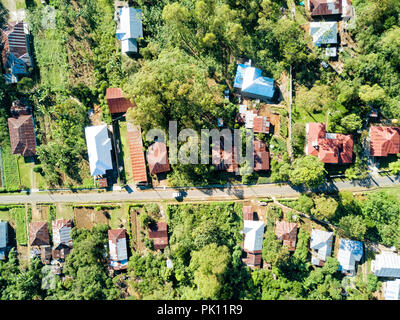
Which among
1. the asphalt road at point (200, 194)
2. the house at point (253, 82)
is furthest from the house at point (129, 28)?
the asphalt road at point (200, 194)

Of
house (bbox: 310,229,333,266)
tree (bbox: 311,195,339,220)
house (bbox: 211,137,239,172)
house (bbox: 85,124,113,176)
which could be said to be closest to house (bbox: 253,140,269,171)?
house (bbox: 211,137,239,172)

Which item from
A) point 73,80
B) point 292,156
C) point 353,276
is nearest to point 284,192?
point 292,156

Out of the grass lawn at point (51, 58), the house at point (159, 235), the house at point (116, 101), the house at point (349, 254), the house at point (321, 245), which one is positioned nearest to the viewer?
the house at point (349, 254)

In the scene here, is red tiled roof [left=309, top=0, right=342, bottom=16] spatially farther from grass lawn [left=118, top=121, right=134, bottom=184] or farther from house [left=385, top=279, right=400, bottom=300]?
house [left=385, top=279, right=400, bottom=300]

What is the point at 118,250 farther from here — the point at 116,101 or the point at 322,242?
the point at 322,242

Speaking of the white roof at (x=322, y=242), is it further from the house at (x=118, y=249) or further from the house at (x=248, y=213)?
the house at (x=118, y=249)

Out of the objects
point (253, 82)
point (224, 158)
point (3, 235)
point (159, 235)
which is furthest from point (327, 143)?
point (3, 235)
